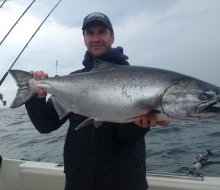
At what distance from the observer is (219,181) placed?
384cm

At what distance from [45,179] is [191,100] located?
3287 mm

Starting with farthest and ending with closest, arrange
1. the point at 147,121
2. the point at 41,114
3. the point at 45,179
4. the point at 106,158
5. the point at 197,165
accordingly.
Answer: the point at 45,179 → the point at 197,165 → the point at 41,114 → the point at 106,158 → the point at 147,121

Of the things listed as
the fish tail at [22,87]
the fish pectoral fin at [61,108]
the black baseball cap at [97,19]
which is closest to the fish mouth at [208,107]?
the fish pectoral fin at [61,108]

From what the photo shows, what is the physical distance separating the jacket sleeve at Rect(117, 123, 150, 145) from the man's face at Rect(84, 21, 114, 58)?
1.04m

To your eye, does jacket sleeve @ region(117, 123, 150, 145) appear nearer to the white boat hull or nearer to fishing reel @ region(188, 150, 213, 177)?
the white boat hull

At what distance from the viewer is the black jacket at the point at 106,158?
2.67 metres

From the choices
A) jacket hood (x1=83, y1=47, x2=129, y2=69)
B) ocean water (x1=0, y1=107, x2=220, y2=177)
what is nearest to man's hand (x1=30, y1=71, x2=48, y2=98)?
jacket hood (x1=83, y1=47, x2=129, y2=69)

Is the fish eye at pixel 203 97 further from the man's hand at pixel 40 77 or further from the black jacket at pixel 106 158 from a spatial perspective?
the man's hand at pixel 40 77

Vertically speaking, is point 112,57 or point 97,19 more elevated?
point 97,19

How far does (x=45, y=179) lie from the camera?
452cm

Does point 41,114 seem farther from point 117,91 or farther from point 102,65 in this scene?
point 117,91

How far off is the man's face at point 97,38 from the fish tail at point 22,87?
2.74 feet

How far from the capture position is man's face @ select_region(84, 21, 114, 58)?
3116 mm

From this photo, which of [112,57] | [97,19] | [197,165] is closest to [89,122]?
[112,57]
